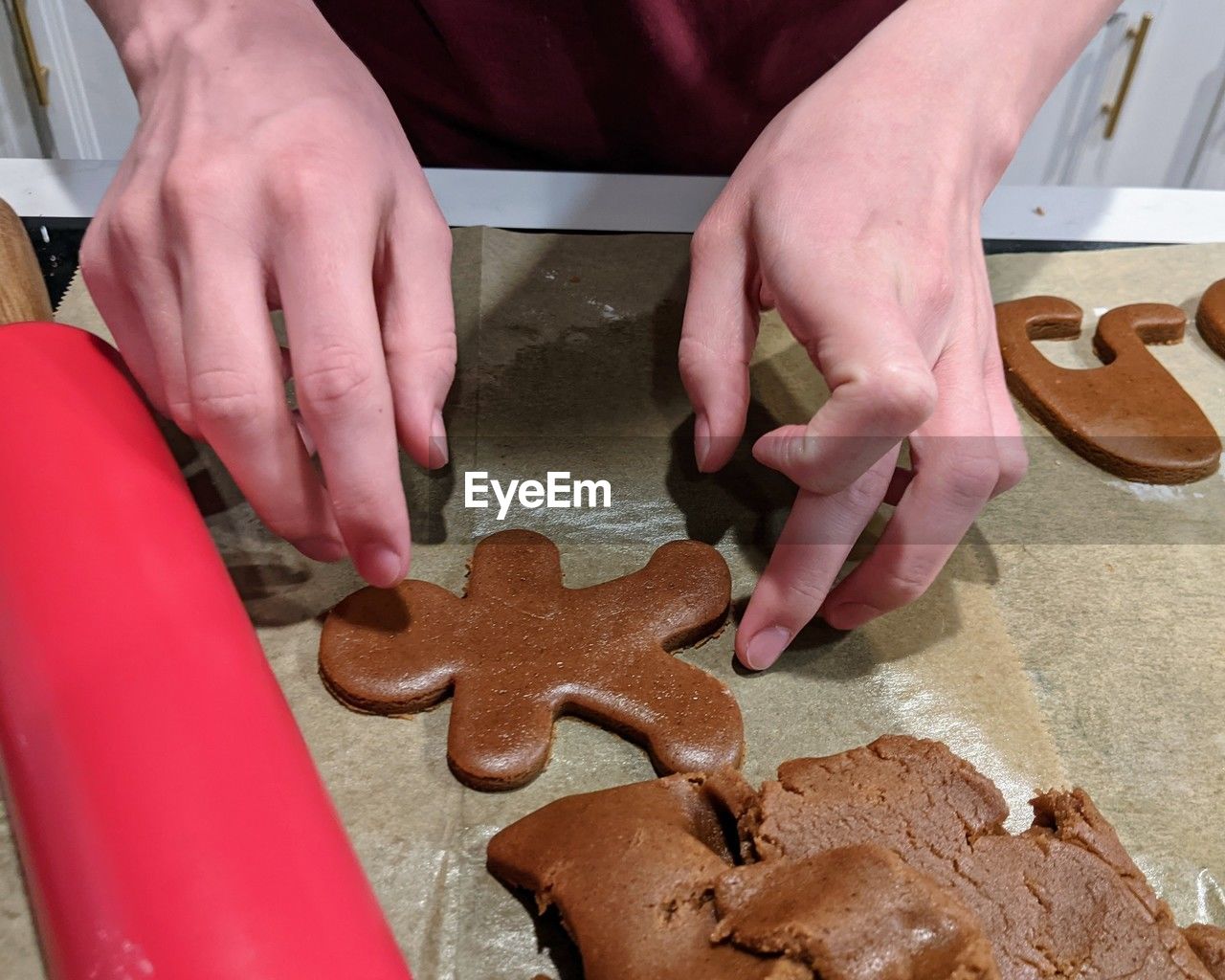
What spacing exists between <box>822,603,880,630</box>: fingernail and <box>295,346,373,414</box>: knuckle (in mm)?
607

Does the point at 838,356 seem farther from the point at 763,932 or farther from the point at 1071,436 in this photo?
the point at 1071,436

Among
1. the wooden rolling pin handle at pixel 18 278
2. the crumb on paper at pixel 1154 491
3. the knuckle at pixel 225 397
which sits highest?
the knuckle at pixel 225 397

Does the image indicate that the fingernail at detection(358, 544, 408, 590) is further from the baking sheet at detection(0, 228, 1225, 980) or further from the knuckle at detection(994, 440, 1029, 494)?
the knuckle at detection(994, 440, 1029, 494)

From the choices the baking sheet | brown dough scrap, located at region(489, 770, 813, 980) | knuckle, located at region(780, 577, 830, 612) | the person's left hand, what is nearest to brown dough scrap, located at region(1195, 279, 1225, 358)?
the baking sheet

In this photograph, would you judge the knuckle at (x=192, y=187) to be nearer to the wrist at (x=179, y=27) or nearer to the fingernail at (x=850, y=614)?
the wrist at (x=179, y=27)

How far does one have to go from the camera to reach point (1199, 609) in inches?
53.8

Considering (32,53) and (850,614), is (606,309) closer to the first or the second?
(850,614)

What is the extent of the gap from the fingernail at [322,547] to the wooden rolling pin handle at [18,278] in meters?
0.47

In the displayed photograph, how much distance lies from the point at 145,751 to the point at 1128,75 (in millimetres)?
2960

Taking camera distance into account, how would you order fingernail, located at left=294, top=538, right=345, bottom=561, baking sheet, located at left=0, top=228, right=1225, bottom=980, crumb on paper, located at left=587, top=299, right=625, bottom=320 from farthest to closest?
crumb on paper, located at left=587, top=299, right=625, bottom=320, fingernail, located at left=294, top=538, right=345, bottom=561, baking sheet, located at left=0, top=228, right=1225, bottom=980

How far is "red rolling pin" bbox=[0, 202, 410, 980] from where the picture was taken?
75 cm

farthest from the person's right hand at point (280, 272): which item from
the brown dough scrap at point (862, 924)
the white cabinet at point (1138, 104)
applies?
the white cabinet at point (1138, 104)

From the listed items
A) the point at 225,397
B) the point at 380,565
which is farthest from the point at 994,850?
the point at 225,397

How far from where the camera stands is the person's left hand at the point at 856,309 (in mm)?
1079
